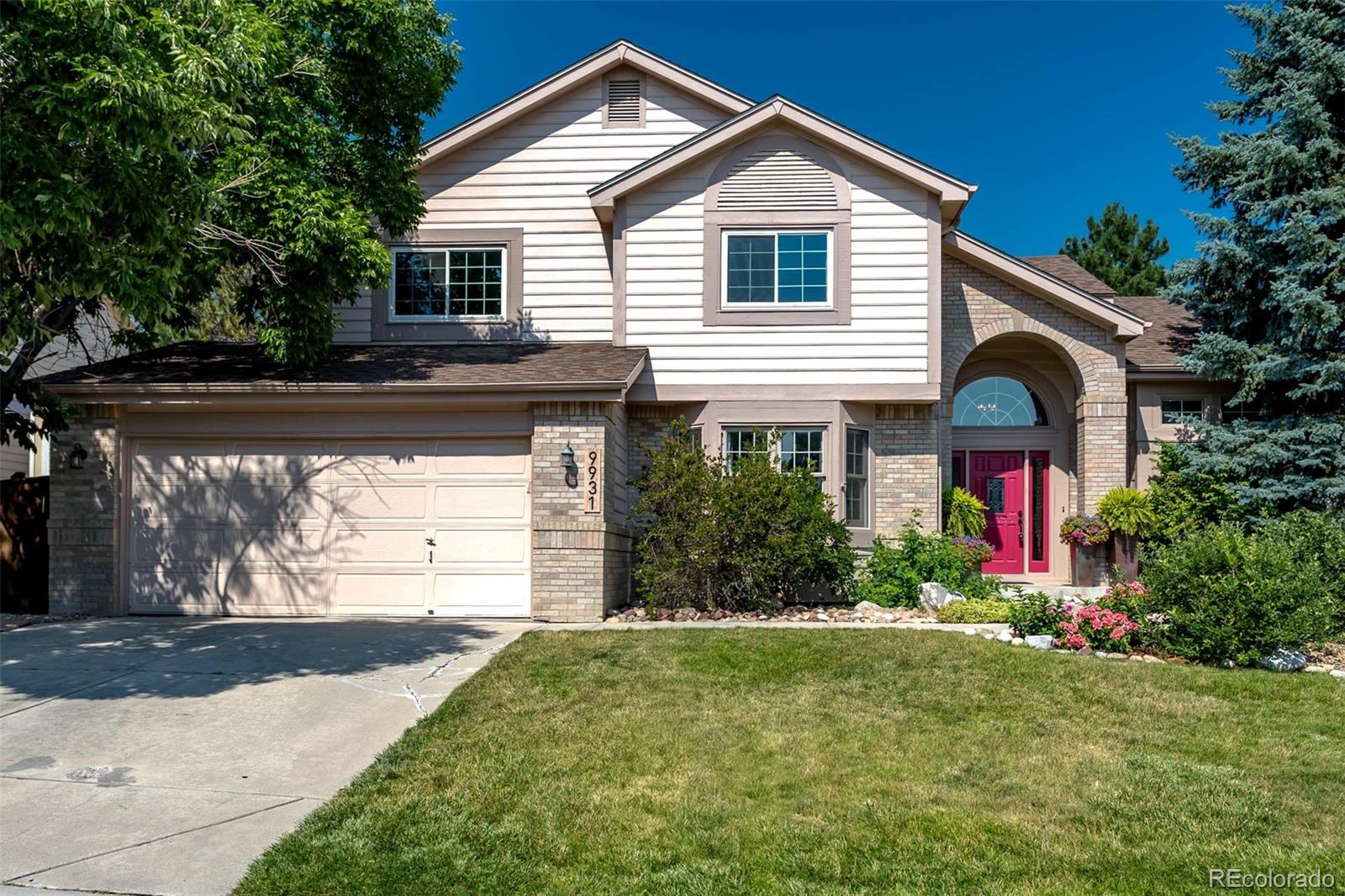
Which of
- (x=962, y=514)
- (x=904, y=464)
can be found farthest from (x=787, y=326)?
(x=962, y=514)

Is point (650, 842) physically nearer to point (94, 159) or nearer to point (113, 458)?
point (94, 159)

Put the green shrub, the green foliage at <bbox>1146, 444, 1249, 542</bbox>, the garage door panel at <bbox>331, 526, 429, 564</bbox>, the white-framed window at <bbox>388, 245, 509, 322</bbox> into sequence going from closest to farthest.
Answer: the green shrub → the garage door panel at <bbox>331, 526, 429, 564</bbox> → the green foliage at <bbox>1146, 444, 1249, 542</bbox> → the white-framed window at <bbox>388, 245, 509, 322</bbox>

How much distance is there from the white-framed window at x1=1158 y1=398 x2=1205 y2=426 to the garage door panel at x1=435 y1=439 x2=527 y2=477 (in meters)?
9.99

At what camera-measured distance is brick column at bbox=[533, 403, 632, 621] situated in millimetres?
11609

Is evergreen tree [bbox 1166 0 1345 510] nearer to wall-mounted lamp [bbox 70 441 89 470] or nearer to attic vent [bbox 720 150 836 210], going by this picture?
attic vent [bbox 720 150 836 210]

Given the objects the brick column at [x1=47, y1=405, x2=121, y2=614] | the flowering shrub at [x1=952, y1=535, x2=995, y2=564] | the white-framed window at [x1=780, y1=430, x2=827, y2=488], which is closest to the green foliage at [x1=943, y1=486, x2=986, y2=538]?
the flowering shrub at [x1=952, y1=535, x2=995, y2=564]

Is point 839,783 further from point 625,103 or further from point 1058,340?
point 625,103

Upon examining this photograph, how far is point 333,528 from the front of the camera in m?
12.4

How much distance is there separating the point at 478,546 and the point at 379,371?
2547 mm

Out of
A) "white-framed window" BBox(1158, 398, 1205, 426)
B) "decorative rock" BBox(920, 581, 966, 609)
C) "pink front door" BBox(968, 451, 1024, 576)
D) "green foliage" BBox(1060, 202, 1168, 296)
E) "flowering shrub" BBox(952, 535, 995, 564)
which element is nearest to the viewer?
"decorative rock" BBox(920, 581, 966, 609)

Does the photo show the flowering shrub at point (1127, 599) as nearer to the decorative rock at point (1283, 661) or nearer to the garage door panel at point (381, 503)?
the decorative rock at point (1283, 661)

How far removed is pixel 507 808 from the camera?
18.0 feet

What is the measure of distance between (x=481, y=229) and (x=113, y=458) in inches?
231

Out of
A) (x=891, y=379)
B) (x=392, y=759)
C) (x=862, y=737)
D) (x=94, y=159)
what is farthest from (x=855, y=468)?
(x=94, y=159)
